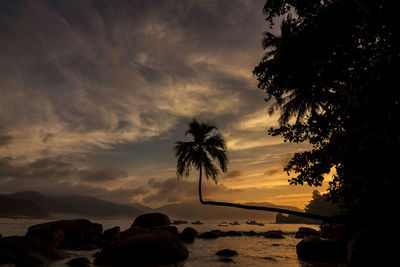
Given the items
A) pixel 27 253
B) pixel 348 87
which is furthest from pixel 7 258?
pixel 348 87

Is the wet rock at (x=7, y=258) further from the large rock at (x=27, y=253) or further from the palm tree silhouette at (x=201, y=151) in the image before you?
the palm tree silhouette at (x=201, y=151)

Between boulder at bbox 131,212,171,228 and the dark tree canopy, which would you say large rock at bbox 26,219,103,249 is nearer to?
boulder at bbox 131,212,171,228

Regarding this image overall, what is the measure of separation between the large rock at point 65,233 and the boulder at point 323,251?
16.4 m

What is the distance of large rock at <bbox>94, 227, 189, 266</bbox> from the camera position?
1140cm

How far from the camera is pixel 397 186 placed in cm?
465

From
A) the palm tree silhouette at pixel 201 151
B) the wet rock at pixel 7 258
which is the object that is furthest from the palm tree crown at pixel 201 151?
the wet rock at pixel 7 258

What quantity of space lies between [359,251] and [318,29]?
311 inches

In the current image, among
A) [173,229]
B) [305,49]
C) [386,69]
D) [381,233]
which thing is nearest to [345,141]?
[386,69]

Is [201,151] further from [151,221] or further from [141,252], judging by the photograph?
[151,221]

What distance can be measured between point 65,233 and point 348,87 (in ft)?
76.3

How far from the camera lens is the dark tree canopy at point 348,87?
16.0 feet

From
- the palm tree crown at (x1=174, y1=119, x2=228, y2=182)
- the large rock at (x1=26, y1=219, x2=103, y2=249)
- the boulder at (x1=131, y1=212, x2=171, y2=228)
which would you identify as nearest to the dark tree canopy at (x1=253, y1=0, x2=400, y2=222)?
the palm tree crown at (x1=174, y1=119, x2=228, y2=182)

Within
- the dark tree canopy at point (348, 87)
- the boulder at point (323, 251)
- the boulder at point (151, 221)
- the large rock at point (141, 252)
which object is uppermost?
the dark tree canopy at point (348, 87)

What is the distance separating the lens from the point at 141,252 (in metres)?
11.6
